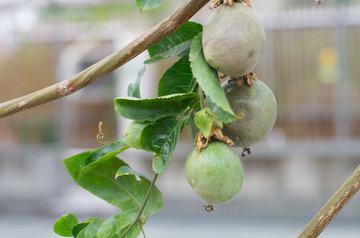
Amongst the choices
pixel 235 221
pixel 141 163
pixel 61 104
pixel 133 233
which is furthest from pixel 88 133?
pixel 133 233

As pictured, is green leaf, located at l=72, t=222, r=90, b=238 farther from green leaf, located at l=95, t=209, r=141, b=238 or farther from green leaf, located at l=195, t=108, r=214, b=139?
green leaf, located at l=195, t=108, r=214, b=139

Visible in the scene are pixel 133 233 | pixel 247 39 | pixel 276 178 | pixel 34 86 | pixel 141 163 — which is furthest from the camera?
pixel 34 86

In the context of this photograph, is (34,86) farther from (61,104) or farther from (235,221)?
(235,221)

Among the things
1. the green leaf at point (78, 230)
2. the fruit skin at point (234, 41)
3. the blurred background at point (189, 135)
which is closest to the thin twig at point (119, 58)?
the fruit skin at point (234, 41)

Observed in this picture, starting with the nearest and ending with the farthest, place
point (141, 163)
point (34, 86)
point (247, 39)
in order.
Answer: point (247, 39)
point (141, 163)
point (34, 86)

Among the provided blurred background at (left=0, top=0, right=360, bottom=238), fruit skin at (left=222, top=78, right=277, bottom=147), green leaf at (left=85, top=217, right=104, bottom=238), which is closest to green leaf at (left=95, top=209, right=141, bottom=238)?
green leaf at (left=85, top=217, right=104, bottom=238)

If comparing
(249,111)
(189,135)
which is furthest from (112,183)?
(189,135)

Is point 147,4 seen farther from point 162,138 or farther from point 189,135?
point 189,135
